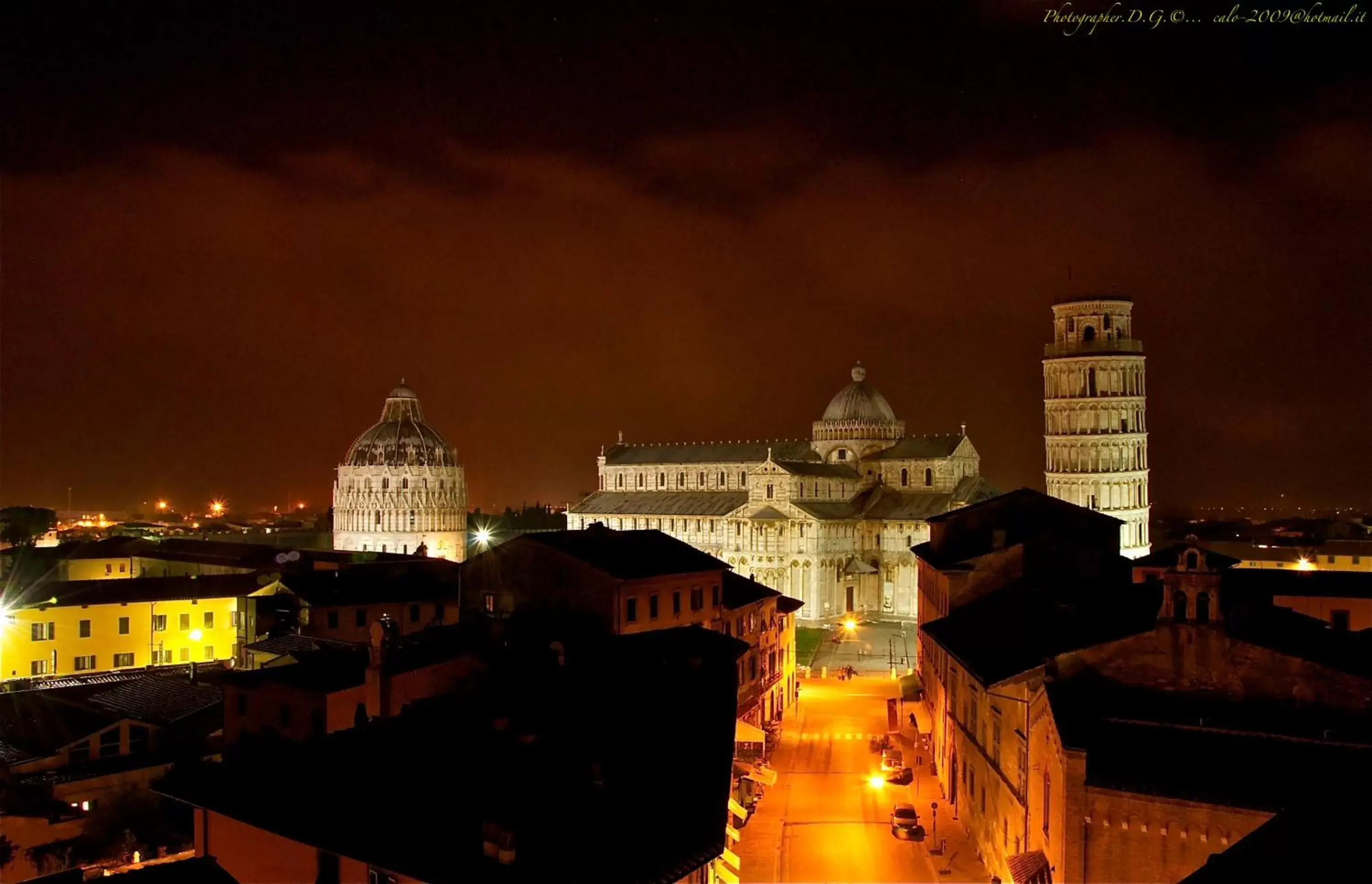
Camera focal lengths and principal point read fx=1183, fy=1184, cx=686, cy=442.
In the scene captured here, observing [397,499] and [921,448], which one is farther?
[397,499]

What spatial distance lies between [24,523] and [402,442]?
42.2 metres

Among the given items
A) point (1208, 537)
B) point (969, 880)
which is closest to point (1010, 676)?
point (969, 880)

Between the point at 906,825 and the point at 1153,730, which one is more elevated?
the point at 1153,730

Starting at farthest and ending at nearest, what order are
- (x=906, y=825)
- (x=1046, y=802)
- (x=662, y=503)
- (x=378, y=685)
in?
(x=662, y=503)
(x=906, y=825)
(x=378, y=685)
(x=1046, y=802)

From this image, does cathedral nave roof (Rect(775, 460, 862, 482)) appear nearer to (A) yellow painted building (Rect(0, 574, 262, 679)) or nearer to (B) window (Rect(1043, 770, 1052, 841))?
(A) yellow painted building (Rect(0, 574, 262, 679))

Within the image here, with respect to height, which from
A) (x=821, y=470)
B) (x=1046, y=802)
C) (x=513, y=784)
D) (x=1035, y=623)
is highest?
(x=821, y=470)

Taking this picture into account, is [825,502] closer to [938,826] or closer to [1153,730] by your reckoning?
[938,826]

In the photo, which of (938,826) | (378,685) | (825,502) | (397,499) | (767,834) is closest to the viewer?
(378,685)

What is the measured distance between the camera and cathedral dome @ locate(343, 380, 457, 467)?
4943 inches

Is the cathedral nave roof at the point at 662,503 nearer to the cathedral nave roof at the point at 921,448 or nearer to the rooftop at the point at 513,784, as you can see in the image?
the cathedral nave roof at the point at 921,448

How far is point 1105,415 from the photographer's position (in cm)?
9212

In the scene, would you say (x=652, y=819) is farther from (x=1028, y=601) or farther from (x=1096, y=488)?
(x=1096, y=488)

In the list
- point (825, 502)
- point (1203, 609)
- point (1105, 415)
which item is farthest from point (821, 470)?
point (1203, 609)

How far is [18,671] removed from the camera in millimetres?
52438
